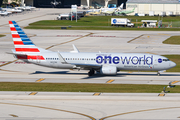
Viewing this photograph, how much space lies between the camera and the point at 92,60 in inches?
2019

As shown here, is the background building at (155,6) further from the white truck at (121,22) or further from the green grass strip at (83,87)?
the green grass strip at (83,87)

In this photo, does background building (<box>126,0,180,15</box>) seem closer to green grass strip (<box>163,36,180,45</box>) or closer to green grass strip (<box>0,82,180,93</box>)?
green grass strip (<box>163,36,180,45</box>)

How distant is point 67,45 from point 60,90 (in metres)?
46.9

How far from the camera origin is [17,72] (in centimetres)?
5553

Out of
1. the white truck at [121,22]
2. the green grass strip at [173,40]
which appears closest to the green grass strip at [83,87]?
the green grass strip at [173,40]

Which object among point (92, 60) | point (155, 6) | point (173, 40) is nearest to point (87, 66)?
point (92, 60)

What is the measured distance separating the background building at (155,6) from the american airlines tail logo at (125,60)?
142 m

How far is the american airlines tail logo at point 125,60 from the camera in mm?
50312

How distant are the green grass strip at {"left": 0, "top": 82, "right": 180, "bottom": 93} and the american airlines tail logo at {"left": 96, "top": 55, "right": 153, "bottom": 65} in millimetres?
6503

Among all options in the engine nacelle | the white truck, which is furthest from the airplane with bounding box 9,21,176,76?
the white truck

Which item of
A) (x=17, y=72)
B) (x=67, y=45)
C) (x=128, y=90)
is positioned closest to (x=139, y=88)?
(x=128, y=90)

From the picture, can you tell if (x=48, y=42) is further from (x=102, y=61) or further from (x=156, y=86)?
(x=156, y=86)

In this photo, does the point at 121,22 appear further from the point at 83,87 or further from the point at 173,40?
the point at 83,87

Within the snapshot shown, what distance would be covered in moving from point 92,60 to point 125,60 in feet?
17.6
